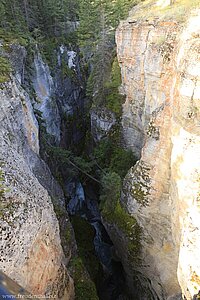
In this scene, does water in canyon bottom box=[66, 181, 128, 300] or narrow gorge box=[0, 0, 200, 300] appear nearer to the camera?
narrow gorge box=[0, 0, 200, 300]

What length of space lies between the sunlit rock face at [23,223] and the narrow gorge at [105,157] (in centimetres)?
5

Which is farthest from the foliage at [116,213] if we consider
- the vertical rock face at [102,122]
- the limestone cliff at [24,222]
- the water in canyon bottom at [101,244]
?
the vertical rock face at [102,122]

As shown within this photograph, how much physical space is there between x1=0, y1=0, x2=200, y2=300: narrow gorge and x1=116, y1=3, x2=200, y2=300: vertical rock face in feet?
0.23

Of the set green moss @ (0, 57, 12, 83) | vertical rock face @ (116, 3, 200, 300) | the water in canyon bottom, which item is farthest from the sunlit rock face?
the water in canyon bottom

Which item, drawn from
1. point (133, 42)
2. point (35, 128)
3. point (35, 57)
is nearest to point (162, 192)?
point (35, 128)

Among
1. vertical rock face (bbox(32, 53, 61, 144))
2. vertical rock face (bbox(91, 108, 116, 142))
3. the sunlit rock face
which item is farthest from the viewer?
vertical rock face (bbox(32, 53, 61, 144))

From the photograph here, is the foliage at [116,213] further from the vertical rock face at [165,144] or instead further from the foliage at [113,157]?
the foliage at [113,157]

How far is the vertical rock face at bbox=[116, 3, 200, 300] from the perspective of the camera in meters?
12.8

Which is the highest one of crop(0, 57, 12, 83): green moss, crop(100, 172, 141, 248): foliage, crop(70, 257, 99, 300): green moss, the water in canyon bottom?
crop(0, 57, 12, 83): green moss

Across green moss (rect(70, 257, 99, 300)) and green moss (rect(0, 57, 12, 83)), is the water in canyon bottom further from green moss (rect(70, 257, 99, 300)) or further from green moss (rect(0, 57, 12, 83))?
green moss (rect(0, 57, 12, 83))

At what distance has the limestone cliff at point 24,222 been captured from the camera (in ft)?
37.0

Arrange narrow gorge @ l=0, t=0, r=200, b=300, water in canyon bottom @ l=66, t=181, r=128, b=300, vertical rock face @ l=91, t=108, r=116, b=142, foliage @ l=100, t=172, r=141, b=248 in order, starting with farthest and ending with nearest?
vertical rock face @ l=91, t=108, r=116, b=142 → water in canyon bottom @ l=66, t=181, r=128, b=300 → foliage @ l=100, t=172, r=141, b=248 → narrow gorge @ l=0, t=0, r=200, b=300

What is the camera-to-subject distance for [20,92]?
61.6 feet

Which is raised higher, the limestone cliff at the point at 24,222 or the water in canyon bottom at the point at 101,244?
the limestone cliff at the point at 24,222
